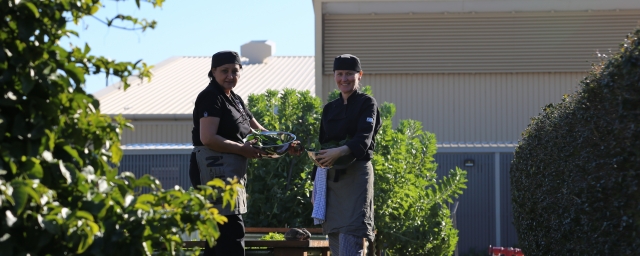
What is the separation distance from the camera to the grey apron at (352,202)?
5.77 metres

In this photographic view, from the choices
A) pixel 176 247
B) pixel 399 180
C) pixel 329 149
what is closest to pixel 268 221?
pixel 399 180

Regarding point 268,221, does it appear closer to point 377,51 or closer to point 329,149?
point 329,149

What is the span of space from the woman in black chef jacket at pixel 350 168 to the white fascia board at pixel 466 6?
15.0 m

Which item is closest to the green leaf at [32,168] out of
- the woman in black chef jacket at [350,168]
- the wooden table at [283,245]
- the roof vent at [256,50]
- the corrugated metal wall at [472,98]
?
the woman in black chef jacket at [350,168]

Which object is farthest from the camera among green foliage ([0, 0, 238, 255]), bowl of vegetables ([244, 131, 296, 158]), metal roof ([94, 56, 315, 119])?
metal roof ([94, 56, 315, 119])

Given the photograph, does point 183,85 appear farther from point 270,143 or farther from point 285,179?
point 270,143

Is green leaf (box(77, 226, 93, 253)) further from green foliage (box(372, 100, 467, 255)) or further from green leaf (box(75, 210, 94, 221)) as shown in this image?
green foliage (box(372, 100, 467, 255))

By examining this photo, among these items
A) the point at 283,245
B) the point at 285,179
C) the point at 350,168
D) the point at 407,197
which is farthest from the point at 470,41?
the point at 350,168

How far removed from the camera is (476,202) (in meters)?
17.4

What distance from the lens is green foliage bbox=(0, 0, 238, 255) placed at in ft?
8.00

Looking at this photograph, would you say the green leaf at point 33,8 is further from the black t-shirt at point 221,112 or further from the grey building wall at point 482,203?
the grey building wall at point 482,203

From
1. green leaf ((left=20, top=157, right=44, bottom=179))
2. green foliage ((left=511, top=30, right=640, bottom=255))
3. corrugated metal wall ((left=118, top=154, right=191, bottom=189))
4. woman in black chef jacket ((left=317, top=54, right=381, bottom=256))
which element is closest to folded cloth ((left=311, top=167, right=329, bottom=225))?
woman in black chef jacket ((left=317, top=54, right=381, bottom=256))

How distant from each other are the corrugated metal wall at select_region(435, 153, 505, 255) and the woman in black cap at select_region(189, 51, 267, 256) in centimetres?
1178

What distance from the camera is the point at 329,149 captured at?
5.65 m
